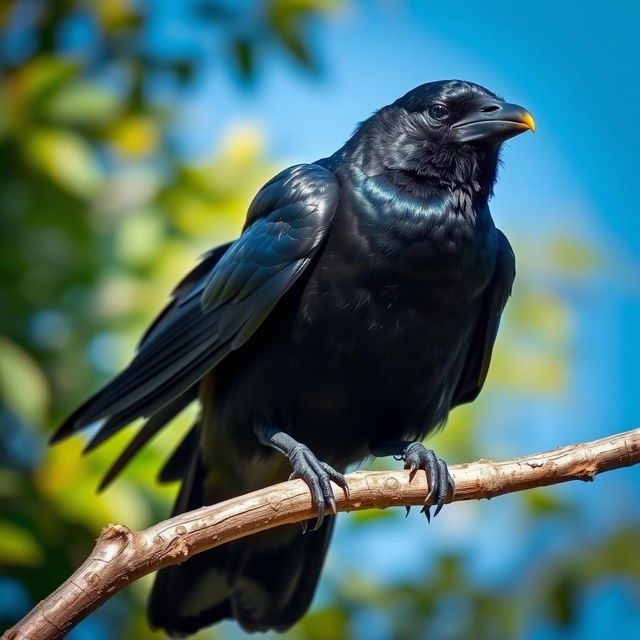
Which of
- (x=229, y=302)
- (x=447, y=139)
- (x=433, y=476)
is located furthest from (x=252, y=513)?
(x=447, y=139)

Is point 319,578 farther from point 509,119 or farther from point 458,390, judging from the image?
point 509,119

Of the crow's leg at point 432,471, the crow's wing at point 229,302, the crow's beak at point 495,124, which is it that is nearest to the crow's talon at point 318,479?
the crow's leg at point 432,471

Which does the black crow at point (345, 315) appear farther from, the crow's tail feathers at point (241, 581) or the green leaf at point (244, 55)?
the green leaf at point (244, 55)

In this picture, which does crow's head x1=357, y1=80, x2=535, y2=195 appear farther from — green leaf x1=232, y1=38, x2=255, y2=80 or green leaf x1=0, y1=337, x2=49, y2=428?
green leaf x1=0, y1=337, x2=49, y2=428

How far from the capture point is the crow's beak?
156 inches

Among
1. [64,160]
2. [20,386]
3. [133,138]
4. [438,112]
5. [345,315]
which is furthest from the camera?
[133,138]

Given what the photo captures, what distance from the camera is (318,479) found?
136 inches

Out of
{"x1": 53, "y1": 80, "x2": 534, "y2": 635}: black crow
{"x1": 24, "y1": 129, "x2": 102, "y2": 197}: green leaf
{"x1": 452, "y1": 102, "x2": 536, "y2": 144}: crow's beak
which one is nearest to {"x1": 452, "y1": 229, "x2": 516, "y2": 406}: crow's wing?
{"x1": 53, "y1": 80, "x2": 534, "y2": 635}: black crow

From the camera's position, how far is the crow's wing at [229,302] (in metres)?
3.94

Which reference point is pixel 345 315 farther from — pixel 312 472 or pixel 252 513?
pixel 252 513

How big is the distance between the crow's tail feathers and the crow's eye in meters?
1.55

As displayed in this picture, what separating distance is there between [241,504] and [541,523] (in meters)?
2.55

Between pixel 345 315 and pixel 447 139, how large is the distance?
0.74m

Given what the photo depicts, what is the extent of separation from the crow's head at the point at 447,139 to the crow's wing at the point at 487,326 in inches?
9.9
